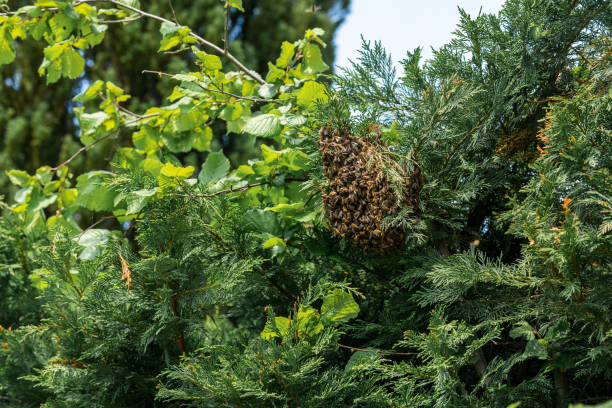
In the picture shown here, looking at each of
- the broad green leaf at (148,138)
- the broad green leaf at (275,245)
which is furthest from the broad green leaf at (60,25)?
the broad green leaf at (275,245)

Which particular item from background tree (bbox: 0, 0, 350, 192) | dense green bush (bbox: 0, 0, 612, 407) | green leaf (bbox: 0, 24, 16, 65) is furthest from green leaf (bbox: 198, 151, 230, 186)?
background tree (bbox: 0, 0, 350, 192)

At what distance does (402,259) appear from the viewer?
1069mm

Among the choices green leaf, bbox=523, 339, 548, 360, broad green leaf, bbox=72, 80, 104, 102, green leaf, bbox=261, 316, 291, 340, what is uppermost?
broad green leaf, bbox=72, 80, 104, 102

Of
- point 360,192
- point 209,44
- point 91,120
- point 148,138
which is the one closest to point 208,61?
point 209,44

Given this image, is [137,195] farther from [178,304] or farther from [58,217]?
[58,217]

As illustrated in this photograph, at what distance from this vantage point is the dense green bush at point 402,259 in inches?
34.5

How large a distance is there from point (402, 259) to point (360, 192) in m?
0.20

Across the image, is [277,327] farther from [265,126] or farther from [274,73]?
[274,73]

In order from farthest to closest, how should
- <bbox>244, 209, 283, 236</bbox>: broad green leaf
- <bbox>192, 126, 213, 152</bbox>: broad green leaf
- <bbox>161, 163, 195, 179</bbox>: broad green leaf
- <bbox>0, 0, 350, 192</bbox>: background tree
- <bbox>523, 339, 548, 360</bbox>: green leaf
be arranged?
<bbox>0, 0, 350, 192</bbox>: background tree, <bbox>192, 126, 213, 152</bbox>: broad green leaf, <bbox>244, 209, 283, 236</bbox>: broad green leaf, <bbox>161, 163, 195, 179</bbox>: broad green leaf, <bbox>523, 339, 548, 360</bbox>: green leaf

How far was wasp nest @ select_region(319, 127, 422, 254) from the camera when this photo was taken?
958 millimetres

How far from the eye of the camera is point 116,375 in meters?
1.19

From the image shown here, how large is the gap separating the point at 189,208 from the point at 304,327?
1.24 feet

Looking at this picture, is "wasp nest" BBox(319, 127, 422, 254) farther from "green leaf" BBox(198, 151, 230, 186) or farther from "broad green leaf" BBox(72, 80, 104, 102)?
"broad green leaf" BBox(72, 80, 104, 102)

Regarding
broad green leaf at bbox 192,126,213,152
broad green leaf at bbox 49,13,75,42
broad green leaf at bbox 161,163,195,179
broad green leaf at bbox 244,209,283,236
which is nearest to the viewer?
broad green leaf at bbox 161,163,195,179
